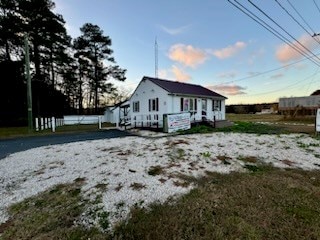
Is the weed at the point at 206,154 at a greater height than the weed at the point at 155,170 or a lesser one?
greater

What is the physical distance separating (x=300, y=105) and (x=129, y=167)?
117ft

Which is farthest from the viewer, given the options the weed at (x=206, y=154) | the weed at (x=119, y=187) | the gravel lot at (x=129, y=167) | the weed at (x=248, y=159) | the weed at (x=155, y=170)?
the weed at (x=206, y=154)

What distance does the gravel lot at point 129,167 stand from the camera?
14.4 feet

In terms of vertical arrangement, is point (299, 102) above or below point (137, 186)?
above

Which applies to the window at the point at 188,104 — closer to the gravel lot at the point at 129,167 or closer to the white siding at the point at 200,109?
the white siding at the point at 200,109

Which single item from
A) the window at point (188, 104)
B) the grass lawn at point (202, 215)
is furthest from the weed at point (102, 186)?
the window at point (188, 104)

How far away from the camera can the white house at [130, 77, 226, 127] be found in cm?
1797

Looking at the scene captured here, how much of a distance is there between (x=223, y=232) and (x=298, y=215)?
1.40 metres

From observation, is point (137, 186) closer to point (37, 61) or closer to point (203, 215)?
point (203, 215)

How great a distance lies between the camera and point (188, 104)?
19.2 metres

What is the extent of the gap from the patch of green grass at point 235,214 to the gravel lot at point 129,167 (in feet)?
1.25

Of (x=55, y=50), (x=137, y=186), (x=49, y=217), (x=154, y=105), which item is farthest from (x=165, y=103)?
(x=55, y=50)

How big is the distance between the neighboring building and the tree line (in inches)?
1034

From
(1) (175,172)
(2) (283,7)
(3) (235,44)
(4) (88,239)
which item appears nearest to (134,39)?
(3) (235,44)
